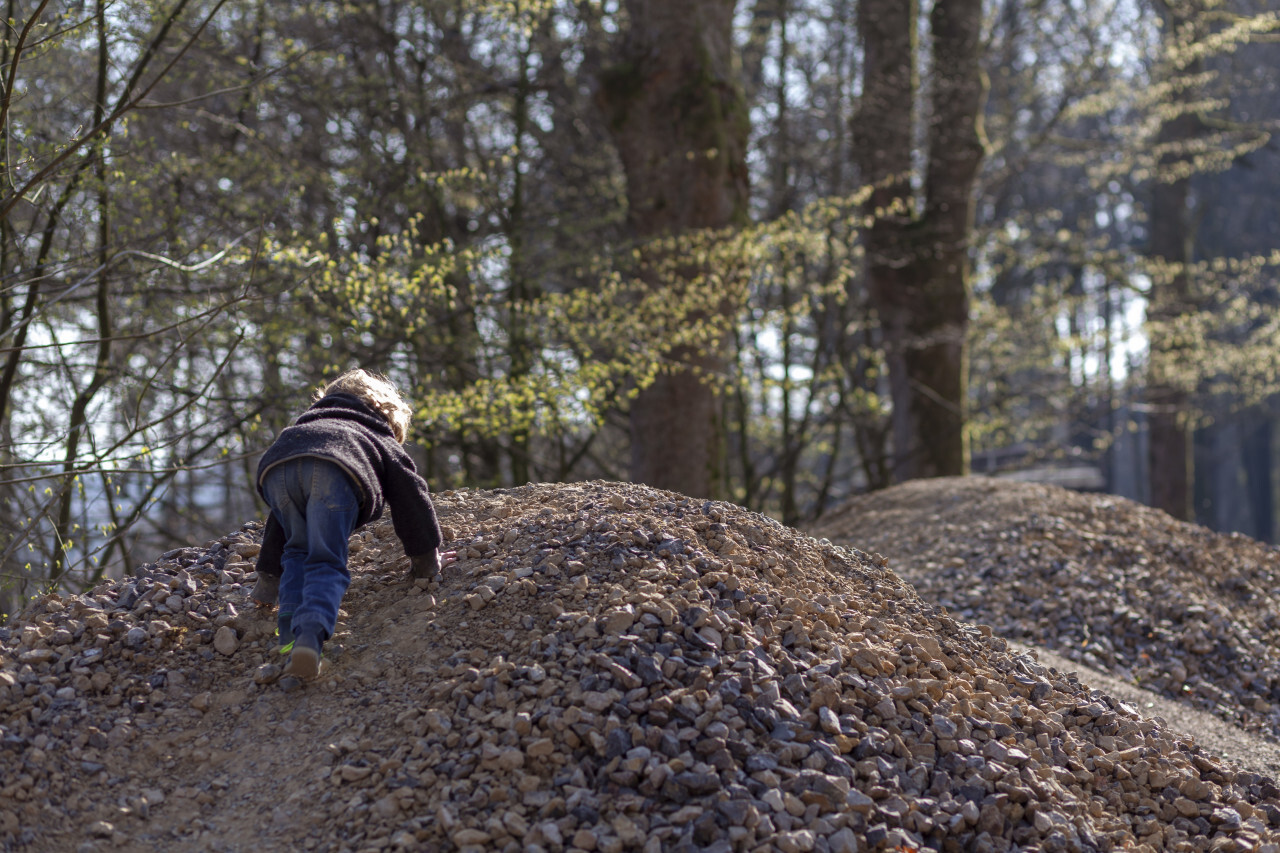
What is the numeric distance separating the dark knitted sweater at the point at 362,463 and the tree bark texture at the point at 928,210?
271 inches

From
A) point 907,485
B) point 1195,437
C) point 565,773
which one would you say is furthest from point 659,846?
point 1195,437

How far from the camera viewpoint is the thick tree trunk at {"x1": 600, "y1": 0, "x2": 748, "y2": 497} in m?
7.03

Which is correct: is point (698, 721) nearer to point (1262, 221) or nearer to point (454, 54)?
point (454, 54)

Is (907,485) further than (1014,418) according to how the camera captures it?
No

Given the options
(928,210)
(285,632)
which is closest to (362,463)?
(285,632)

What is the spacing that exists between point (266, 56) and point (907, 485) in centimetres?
689

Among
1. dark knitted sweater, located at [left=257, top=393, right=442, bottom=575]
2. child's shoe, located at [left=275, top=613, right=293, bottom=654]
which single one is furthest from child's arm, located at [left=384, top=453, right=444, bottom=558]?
child's shoe, located at [left=275, top=613, right=293, bottom=654]

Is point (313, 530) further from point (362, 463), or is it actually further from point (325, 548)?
point (362, 463)

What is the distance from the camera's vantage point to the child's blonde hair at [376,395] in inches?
141

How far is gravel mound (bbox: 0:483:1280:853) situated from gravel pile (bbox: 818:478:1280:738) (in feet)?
5.14

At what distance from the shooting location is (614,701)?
264 centimetres

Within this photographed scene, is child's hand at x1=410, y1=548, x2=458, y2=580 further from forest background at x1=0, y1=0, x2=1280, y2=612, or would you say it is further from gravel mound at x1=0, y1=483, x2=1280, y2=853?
forest background at x1=0, y1=0, x2=1280, y2=612

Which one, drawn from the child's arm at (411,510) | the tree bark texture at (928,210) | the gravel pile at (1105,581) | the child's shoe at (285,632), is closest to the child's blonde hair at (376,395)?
the child's arm at (411,510)

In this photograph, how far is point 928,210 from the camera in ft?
31.5
